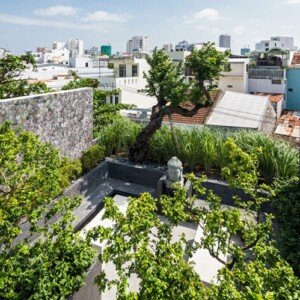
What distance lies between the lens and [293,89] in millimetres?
22344

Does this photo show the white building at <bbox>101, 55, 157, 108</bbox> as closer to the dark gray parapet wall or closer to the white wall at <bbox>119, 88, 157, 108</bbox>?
the white wall at <bbox>119, 88, 157, 108</bbox>

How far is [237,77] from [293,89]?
211 inches

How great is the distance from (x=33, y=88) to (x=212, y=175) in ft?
17.7

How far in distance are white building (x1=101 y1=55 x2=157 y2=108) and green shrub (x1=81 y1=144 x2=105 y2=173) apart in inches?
496

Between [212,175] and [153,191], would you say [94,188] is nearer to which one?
[153,191]

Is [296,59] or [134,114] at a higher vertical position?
[296,59]

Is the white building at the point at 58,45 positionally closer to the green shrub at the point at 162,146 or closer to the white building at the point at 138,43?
the white building at the point at 138,43

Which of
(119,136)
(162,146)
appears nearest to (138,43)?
(119,136)

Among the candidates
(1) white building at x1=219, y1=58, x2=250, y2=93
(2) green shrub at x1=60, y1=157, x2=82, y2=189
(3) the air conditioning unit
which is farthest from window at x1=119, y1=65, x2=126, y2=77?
(2) green shrub at x1=60, y1=157, x2=82, y2=189

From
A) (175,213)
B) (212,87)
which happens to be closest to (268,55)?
(212,87)

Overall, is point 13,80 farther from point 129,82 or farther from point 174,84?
point 129,82

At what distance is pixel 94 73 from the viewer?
2862 centimetres

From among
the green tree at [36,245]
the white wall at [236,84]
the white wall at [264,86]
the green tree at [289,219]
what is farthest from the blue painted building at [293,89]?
the green tree at [36,245]

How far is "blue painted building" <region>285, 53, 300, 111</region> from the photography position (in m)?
22.1
